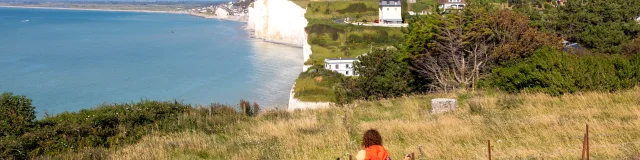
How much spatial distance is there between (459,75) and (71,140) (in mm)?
12808

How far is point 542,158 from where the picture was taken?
19.0ft

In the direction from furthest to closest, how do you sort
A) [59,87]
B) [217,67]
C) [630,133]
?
[217,67], [59,87], [630,133]

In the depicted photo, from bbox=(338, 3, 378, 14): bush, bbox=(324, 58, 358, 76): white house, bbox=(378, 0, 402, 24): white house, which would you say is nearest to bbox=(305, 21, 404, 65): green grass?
bbox=(378, 0, 402, 24): white house

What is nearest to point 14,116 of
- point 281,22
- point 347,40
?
point 347,40

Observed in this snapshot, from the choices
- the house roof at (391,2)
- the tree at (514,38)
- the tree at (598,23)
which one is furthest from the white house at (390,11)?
the tree at (514,38)

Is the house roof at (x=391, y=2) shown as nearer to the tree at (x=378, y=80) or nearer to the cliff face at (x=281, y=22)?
the cliff face at (x=281, y=22)

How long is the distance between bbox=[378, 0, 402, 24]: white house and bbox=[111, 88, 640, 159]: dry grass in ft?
185

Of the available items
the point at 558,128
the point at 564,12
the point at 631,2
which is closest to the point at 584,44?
the point at 564,12

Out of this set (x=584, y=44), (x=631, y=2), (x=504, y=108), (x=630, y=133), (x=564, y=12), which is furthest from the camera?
(x=631, y=2)

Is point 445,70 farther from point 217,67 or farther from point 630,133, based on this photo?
point 217,67

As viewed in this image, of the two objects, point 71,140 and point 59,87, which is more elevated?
point 71,140

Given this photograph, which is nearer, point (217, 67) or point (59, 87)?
point (59, 87)

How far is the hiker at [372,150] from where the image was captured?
4.36 metres

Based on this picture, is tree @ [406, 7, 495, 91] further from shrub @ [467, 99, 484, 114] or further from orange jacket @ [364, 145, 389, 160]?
orange jacket @ [364, 145, 389, 160]
